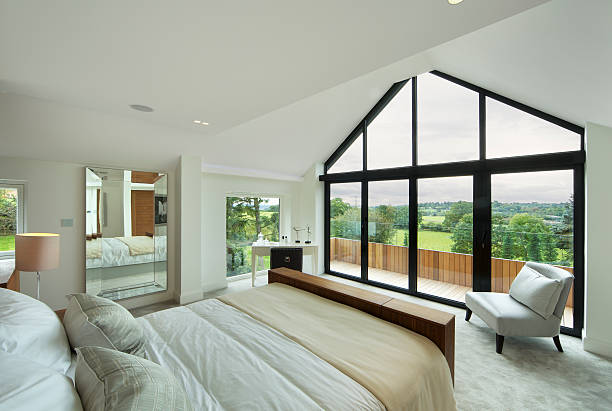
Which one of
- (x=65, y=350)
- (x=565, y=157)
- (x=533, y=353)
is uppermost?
(x=565, y=157)

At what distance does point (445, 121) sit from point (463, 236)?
1683 millimetres

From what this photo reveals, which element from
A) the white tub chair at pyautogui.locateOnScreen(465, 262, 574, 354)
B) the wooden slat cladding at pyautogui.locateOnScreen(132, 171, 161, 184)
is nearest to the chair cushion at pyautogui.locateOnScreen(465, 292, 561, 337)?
the white tub chair at pyautogui.locateOnScreen(465, 262, 574, 354)

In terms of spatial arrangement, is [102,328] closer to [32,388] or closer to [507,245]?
[32,388]

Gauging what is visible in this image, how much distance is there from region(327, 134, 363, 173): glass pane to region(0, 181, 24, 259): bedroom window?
444 cm

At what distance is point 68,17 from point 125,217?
2812mm

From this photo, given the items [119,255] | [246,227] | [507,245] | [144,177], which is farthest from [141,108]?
[507,245]

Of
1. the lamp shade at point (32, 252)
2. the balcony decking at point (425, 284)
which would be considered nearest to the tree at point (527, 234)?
the balcony decking at point (425, 284)

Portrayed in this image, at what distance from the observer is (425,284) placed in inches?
161

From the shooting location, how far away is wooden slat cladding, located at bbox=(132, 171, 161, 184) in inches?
142

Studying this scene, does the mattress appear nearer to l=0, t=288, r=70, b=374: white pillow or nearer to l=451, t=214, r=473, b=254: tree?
l=0, t=288, r=70, b=374: white pillow

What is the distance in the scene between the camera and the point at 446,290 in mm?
Result: 3893

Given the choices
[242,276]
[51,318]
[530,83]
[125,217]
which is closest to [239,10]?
[51,318]

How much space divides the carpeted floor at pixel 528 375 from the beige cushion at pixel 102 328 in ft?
7.27

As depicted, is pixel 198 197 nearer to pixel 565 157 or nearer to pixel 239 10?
pixel 239 10
